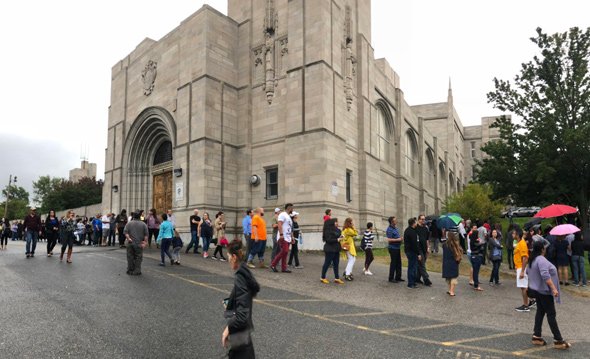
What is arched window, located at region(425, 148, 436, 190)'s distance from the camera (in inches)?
1655

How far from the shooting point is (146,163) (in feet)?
91.9

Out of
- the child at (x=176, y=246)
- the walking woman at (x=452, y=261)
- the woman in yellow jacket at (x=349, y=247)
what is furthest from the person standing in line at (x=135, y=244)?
the walking woman at (x=452, y=261)

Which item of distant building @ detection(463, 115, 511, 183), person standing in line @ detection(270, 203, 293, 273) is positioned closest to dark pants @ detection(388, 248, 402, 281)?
person standing in line @ detection(270, 203, 293, 273)

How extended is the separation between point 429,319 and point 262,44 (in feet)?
58.8

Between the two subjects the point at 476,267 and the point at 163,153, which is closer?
the point at 476,267

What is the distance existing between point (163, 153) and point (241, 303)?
24.7 m

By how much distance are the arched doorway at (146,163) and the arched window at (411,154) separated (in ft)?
59.9

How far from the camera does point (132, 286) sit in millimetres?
10023

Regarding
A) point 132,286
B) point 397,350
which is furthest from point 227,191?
point 397,350

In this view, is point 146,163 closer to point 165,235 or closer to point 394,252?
point 165,235

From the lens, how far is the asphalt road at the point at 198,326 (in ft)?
19.6

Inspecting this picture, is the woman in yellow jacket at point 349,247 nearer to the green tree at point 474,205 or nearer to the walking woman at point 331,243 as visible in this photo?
the walking woman at point 331,243

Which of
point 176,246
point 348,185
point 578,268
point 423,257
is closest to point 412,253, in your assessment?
point 423,257

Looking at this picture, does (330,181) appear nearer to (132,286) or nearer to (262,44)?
(262,44)
